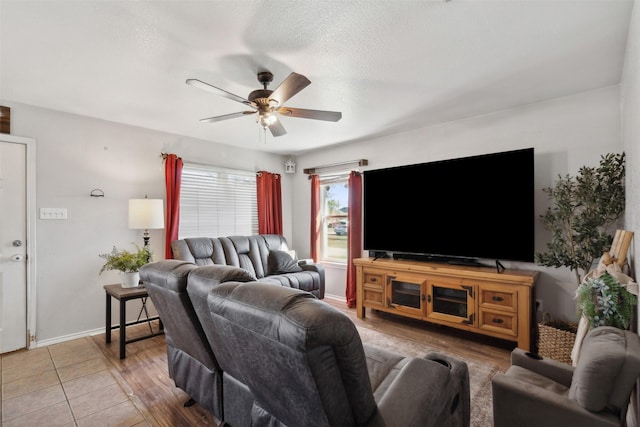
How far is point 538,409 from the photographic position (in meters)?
1.37

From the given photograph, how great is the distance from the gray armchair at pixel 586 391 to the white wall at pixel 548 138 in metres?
1.64

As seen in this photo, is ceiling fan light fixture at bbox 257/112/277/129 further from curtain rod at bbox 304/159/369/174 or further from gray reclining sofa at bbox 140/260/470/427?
curtain rod at bbox 304/159/369/174

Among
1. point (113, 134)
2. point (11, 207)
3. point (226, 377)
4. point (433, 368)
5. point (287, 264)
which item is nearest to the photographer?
point (433, 368)

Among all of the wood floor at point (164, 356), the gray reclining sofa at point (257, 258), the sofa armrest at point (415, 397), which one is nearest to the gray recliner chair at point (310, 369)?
the sofa armrest at point (415, 397)

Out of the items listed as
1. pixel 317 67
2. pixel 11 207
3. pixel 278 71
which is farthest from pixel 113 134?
pixel 317 67

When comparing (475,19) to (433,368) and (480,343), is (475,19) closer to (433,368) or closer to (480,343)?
(433,368)

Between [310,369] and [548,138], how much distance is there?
334 centimetres

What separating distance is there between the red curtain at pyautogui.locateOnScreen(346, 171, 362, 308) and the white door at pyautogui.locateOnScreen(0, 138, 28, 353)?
3691mm

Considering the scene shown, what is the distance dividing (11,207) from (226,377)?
2946 millimetres

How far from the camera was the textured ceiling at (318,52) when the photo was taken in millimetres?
1712

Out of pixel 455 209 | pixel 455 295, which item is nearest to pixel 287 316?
pixel 455 295

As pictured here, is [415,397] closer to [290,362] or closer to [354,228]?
[290,362]

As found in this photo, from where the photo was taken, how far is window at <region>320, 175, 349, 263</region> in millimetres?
4910

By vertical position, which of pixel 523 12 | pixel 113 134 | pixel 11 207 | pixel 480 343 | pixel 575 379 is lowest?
pixel 480 343
